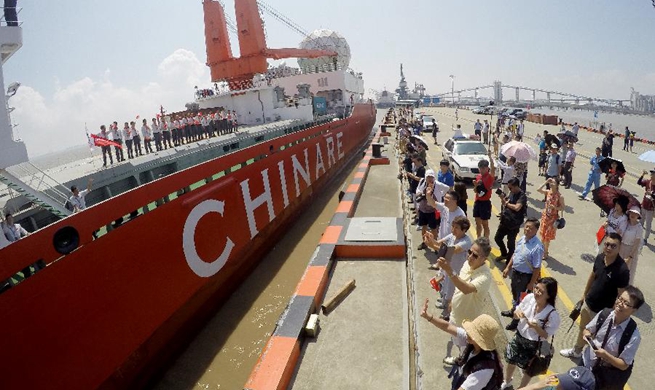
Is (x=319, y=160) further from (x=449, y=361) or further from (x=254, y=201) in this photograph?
(x=449, y=361)

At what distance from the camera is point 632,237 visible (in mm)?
4918

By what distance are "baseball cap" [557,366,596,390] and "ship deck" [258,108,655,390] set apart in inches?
71.3

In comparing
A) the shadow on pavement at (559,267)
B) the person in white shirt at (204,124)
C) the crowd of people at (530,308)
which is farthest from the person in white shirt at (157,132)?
the shadow on pavement at (559,267)

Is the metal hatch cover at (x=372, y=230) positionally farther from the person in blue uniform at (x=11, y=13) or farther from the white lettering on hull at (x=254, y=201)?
the person in blue uniform at (x=11, y=13)

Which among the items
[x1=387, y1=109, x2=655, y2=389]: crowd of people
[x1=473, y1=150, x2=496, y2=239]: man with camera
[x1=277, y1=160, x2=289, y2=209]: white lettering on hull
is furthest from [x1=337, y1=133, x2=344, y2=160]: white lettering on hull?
[x1=387, y1=109, x2=655, y2=389]: crowd of people

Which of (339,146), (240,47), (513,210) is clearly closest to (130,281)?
(513,210)

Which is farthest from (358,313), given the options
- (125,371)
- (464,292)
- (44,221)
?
(44,221)

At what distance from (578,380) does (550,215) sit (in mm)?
5006

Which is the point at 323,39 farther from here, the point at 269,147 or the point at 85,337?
the point at 85,337

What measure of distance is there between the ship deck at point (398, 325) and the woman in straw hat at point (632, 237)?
0.91 meters

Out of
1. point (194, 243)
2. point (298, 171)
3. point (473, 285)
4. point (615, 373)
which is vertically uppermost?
point (298, 171)

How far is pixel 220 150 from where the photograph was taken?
27.9 feet

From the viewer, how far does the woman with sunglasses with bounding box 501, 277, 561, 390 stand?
3305 millimetres

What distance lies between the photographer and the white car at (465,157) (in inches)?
484
